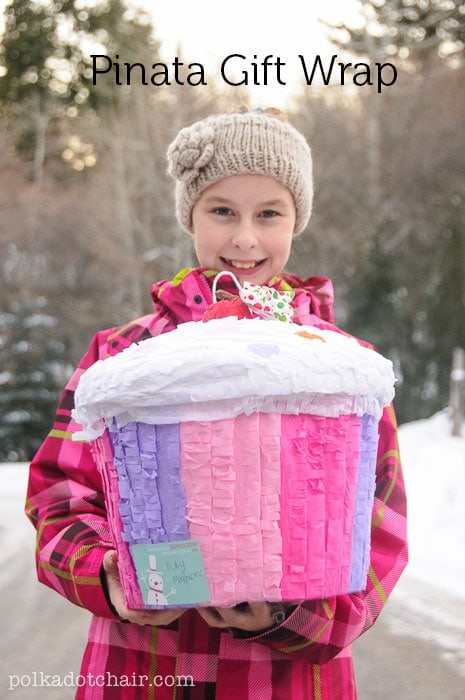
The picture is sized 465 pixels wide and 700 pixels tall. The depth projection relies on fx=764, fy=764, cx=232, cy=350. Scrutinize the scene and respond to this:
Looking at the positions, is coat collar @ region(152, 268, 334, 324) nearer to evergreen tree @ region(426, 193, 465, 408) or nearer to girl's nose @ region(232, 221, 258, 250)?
Result: girl's nose @ region(232, 221, 258, 250)

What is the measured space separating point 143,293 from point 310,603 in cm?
1793

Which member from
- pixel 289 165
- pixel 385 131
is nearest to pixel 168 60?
pixel 385 131

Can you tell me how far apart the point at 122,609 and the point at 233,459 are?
0.36 metres

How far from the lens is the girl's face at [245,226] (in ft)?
5.30

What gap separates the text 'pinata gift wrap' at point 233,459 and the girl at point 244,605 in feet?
0.27

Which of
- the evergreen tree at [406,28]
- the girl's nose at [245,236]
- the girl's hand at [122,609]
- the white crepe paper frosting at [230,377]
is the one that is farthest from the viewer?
the evergreen tree at [406,28]

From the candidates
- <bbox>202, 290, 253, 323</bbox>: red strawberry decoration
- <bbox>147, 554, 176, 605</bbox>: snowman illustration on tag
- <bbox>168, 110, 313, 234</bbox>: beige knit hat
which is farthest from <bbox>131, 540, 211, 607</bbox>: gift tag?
<bbox>168, 110, 313, 234</bbox>: beige knit hat

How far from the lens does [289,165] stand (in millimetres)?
1689

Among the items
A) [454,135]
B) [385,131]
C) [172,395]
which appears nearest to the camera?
[172,395]

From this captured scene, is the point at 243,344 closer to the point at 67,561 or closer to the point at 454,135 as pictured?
the point at 67,561

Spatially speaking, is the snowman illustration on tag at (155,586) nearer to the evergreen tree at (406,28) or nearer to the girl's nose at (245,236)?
the girl's nose at (245,236)

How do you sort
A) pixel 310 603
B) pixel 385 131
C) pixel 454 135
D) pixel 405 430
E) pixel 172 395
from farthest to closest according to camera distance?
pixel 385 131, pixel 454 135, pixel 405 430, pixel 310 603, pixel 172 395

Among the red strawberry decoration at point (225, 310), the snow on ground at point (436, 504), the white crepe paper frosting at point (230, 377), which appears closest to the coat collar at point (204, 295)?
the red strawberry decoration at point (225, 310)

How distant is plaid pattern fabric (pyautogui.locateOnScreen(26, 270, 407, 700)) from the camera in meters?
1.42
